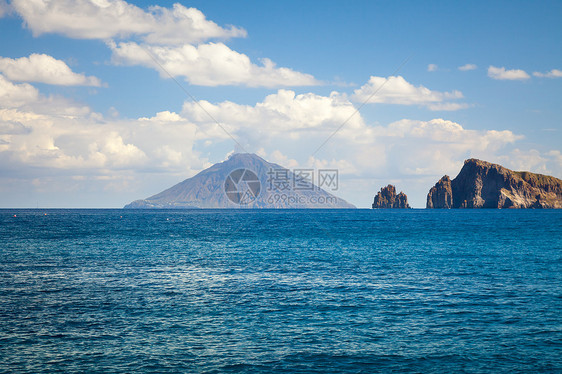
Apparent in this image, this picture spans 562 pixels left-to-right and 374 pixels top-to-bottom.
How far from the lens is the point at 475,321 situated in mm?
27016

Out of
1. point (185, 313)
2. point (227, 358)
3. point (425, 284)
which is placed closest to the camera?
point (227, 358)

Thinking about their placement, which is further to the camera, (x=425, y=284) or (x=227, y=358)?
(x=425, y=284)

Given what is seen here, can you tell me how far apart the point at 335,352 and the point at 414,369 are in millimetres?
3817

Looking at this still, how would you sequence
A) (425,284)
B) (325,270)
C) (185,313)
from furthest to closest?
(325,270) → (425,284) → (185,313)

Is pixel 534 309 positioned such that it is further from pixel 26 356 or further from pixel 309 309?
pixel 26 356

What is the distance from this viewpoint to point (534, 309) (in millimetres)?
29750

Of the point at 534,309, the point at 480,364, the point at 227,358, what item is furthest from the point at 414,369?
the point at 534,309

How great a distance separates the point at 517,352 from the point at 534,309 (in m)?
9.48

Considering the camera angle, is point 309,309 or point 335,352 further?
point 309,309

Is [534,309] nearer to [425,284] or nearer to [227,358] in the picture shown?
[425,284]

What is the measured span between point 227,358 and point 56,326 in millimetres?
11430

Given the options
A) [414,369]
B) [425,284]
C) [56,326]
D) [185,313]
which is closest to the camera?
[414,369]

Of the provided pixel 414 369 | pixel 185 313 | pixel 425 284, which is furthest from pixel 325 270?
pixel 414 369

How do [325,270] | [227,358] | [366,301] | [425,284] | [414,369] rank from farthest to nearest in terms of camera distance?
[325,270] → [425,284] → [366,301] → [227,358] → [414,369]
